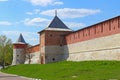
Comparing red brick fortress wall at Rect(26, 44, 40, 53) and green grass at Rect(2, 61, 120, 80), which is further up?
red brick fortress wall at Rect(26, 44, 40, 53)

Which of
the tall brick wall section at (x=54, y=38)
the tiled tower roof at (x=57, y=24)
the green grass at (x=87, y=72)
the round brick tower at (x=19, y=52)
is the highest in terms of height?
the tiled tower roof at (x=57, y=24)

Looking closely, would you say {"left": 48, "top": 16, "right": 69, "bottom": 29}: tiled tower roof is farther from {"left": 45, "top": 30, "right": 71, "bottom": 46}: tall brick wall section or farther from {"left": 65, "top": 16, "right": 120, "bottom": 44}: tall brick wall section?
{"left": 65, "top": 16, "right": 120, "bottom": 44}: tall brick wall section

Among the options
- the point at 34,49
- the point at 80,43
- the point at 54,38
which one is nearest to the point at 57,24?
the point at 54,38

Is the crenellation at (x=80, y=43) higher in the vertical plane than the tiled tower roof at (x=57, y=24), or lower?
lower

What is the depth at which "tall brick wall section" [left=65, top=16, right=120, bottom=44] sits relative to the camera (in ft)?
97.6

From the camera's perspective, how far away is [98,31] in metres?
33.8

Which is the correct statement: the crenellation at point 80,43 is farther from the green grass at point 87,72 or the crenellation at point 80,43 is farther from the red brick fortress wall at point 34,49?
the green grass at point 87,72

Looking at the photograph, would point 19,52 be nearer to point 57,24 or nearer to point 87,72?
point 57,24

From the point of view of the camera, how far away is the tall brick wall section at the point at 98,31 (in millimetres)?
29734

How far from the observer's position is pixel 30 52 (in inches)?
2442

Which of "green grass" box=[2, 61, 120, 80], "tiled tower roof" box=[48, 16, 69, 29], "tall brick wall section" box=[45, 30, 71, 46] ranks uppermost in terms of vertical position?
"tiled tower roof" box=[48, 16, 69, 29]

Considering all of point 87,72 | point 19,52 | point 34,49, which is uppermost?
point 34,49

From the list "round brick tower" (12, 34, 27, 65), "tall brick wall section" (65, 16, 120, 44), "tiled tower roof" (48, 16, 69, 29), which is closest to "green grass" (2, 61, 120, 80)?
"tall brick wall section" (65, 16, 120, 44)

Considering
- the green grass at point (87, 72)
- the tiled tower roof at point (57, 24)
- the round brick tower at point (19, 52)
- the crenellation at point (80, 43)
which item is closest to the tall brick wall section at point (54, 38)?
the crenellation at point (80, 43)
